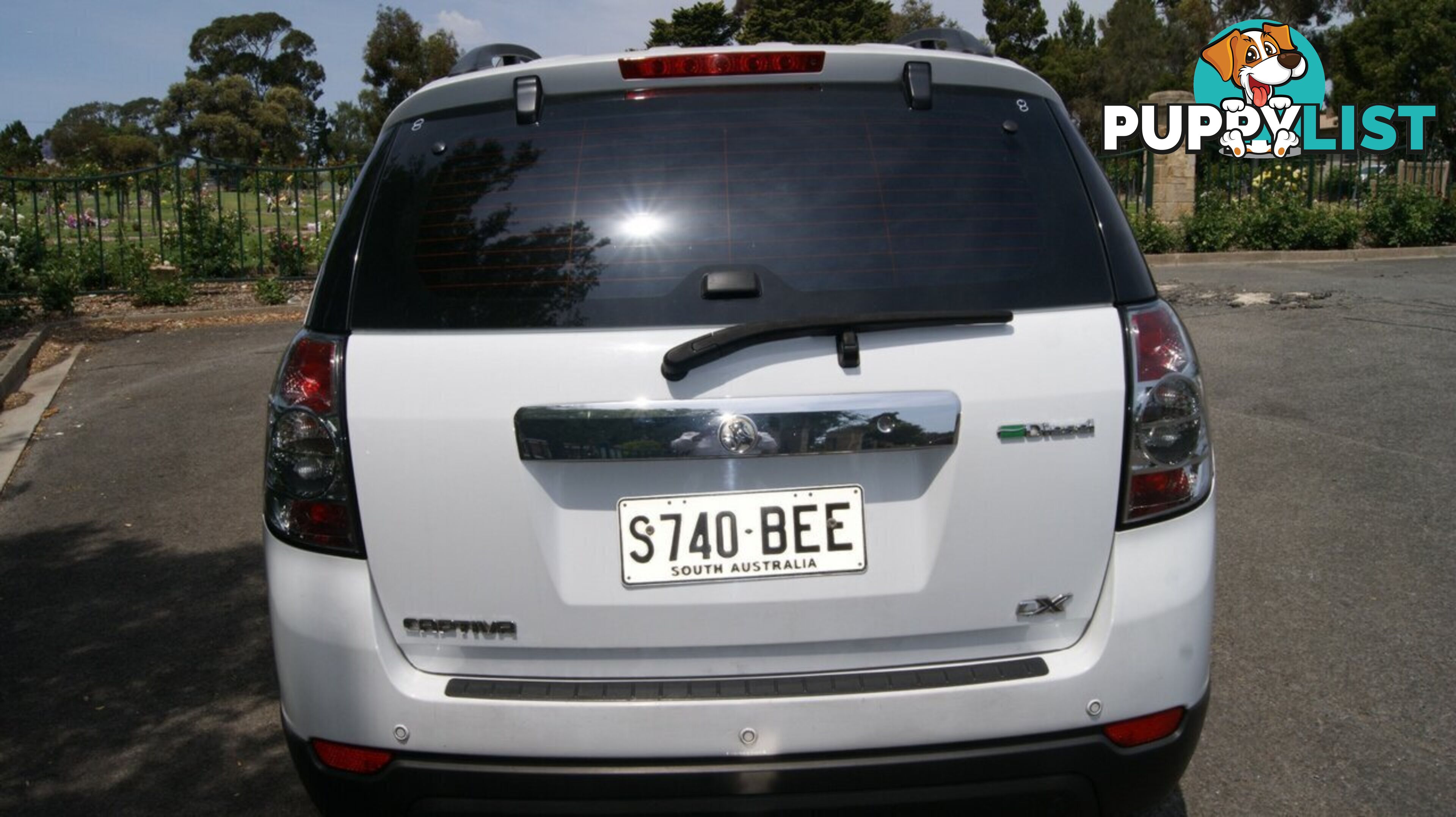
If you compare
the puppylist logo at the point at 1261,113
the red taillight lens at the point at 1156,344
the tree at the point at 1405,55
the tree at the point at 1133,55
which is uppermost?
the tree at the point at 1133,55

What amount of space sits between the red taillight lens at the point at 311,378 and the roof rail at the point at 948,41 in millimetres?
1425

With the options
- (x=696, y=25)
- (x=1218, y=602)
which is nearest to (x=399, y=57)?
(x=696, y=25)

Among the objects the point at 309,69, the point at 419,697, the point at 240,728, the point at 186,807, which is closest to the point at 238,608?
the point at 240,728

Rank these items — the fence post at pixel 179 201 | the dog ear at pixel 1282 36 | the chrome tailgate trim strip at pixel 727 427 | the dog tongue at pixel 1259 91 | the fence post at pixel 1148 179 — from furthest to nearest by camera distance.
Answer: the dog ear at pixel 1282 36, the dog tongue at pixel 1259 91, the fence post at pixel 1148 179, the fence post at pixel 179 201, the chrome tailgate trim strip at pixel 727 427

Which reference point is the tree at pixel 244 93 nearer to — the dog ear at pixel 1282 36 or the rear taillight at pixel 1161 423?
the dog ear at pixel 1282 36

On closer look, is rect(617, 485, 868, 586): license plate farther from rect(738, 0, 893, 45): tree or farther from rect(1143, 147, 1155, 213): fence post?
rect(738, 0, 893, 45): tree

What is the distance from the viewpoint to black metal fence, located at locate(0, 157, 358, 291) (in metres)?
13.9

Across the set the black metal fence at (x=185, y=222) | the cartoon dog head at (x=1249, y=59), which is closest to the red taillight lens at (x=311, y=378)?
the black metal fence at (x=185, y=222)

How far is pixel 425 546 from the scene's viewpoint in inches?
87.3

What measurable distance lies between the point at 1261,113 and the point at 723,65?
2421 centimetres

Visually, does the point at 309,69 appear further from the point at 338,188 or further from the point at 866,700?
the point at 866,700

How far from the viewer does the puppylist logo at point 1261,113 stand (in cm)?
1931

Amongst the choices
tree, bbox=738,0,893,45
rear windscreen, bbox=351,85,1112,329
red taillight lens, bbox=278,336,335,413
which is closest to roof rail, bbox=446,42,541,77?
rear windscreen, bbox=351,85,1112,329

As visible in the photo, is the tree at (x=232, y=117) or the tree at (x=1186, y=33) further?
the tree at (x=232, y=117)
